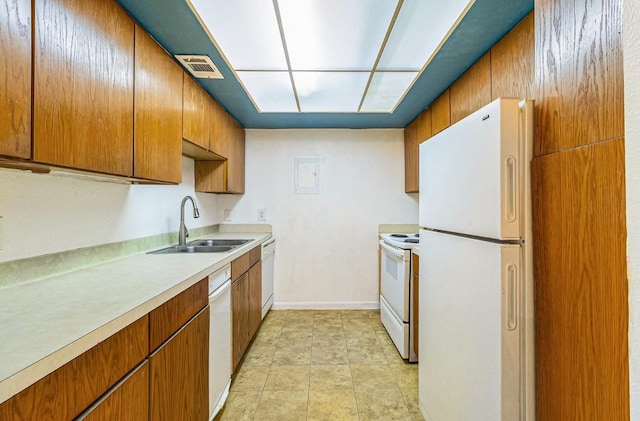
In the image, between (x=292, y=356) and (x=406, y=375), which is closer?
(x=406, y=375)

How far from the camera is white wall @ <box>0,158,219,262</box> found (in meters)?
1.12

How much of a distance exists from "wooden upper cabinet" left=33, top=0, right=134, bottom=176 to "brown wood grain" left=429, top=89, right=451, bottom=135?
206 cm

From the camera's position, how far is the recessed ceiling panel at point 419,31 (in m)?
1.39

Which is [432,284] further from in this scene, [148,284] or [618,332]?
[148,284]

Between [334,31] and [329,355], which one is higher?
[334,31]

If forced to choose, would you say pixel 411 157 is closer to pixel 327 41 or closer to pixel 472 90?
pixel 472 90

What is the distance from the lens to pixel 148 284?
1134mm

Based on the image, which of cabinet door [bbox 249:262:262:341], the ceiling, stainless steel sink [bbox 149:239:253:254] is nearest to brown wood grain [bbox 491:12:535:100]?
the ceiling

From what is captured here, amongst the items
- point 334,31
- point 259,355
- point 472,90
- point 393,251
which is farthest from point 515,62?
point 259,355

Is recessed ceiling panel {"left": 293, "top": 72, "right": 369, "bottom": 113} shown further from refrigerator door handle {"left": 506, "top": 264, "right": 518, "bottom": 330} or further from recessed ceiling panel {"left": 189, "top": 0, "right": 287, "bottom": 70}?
refrigerator door handle {"left": 506, "top": 264, "right": 518, "bottom": 330}

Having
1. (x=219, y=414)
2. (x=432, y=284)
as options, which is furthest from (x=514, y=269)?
(x=219, y=414)

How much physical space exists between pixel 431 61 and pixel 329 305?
265 cm

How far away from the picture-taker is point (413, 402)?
5.92 feet

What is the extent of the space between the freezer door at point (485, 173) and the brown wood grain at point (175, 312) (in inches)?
46.7
